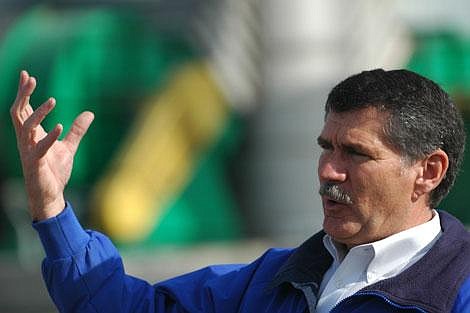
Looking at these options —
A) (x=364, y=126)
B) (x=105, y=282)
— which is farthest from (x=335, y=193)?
(x=105, y=282)

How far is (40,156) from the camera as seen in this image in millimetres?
3387

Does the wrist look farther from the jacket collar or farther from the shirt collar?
the shirt collar

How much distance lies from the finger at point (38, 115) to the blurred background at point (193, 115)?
772 cm

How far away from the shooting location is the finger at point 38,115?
3.38 metres

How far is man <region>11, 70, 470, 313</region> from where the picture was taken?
3.27 meters

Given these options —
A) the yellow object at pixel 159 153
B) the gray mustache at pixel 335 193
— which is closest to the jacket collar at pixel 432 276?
the gray mustache at pixel 335 193

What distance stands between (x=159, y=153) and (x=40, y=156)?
27.5 feet

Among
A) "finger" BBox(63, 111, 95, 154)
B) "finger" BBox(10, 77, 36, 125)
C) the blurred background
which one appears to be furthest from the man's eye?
the blurred background

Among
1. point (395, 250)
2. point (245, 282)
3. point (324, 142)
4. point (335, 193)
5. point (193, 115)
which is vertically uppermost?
point (324, 142)

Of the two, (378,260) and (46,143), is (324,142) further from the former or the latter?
(46,143)

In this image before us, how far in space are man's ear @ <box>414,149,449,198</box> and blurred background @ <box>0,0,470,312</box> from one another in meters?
7.81

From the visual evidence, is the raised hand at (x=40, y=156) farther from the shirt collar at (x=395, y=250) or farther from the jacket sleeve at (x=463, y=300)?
the jacket sleeve at (x=463, y=300)

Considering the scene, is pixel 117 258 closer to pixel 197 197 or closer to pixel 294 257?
pixel 294 257

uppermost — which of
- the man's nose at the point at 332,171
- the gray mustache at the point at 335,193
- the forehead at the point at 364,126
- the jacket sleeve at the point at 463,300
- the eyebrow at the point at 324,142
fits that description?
the forehead at the point at 364,126
